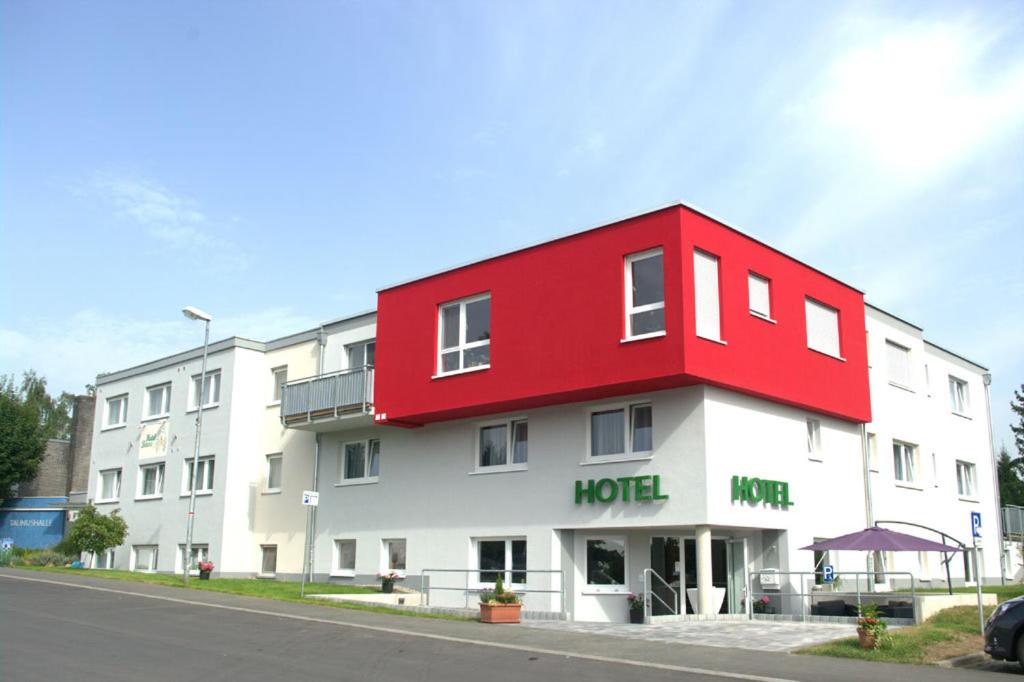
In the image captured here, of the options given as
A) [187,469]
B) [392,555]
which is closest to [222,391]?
[187,469]

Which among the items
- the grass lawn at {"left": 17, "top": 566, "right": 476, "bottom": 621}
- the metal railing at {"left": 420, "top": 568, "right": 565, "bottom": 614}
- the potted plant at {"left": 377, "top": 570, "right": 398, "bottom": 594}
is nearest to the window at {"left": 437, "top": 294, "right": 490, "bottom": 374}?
the metal railing at {"left": 420, "top": 568, "right": 565, "bottom": 614}

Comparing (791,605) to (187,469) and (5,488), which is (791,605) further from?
(5,488)

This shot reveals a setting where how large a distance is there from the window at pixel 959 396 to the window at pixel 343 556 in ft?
70.2

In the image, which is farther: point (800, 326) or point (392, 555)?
point (392, 555)

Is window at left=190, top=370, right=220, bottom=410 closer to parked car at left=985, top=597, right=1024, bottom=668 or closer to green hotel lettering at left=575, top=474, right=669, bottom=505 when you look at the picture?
green hotel lettering at left=575, top=474, right=669, bottom=505

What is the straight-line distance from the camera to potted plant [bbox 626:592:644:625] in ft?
70.8

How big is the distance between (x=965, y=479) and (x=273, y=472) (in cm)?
2376

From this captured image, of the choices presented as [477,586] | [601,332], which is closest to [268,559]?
[477,586]

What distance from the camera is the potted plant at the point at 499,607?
19.3m

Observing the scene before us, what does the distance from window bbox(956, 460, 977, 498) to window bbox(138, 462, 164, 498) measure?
92.6 ft

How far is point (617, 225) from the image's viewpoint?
21.8 m

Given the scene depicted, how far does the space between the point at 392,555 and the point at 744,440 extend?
10793 millimetres

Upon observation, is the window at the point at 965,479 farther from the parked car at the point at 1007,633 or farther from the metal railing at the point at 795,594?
the parked car at the point at 1007,633

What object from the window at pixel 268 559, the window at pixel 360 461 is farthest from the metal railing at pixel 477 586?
the window at pixel 268 559
